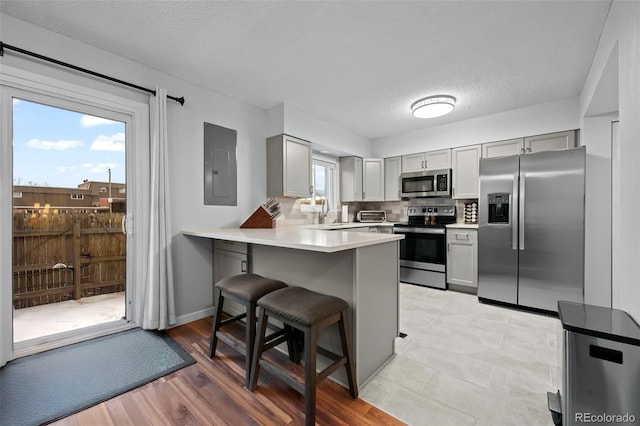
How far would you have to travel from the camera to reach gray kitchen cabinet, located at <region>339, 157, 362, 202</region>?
4.73m

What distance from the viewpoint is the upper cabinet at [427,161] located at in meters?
4.12

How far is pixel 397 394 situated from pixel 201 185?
2.60 meters

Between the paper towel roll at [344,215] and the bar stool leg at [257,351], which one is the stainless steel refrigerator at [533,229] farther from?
the bar stool leg at [257,351]

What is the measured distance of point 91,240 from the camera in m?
2.33

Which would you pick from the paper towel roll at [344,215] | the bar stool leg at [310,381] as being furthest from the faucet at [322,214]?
the bar stool leg at [310,381]

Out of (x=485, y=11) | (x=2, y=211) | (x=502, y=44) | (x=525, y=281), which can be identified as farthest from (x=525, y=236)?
(x=2, y=211)

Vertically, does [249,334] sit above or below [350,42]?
below

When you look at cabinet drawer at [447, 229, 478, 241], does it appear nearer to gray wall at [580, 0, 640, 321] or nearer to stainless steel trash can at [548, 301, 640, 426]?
gray wall at [580, 0, 640, 321]

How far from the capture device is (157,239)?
241 centimetres

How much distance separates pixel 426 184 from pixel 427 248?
1061 mm

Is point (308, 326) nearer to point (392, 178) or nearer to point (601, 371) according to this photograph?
point (601, 371)

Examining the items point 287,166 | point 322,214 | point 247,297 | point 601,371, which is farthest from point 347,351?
point 322,214

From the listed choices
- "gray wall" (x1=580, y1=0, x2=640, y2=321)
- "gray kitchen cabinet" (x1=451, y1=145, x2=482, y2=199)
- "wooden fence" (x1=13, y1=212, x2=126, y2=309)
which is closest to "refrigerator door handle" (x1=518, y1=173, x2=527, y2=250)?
"gray kitchen cabinet" (x1=451, y1=145, x2=482, y2=199)

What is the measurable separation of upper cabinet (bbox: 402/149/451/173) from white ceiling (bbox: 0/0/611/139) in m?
1.09
